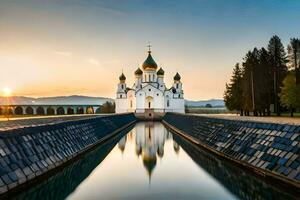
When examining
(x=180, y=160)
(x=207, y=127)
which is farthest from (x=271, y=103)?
(x=180, y=160)

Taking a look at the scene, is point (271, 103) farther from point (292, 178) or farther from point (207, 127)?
point (292, 178)

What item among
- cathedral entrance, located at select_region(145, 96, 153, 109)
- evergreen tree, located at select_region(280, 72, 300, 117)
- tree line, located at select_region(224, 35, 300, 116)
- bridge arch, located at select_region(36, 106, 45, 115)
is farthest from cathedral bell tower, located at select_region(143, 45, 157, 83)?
evergreen tree, located at select_region(280, 72, 300, 117)

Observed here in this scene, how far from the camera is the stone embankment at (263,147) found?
34.2ft

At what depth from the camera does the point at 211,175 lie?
43.3ft

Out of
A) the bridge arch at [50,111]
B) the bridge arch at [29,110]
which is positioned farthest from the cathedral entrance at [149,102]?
the bridge arch at [29,110]

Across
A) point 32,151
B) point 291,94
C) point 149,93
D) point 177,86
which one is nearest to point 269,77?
point 291,94

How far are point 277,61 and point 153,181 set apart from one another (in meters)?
54.1

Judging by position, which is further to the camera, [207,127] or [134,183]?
[207,127]

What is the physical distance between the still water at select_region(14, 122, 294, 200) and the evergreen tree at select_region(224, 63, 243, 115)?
47.8 metres

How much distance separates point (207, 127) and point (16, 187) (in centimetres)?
1486

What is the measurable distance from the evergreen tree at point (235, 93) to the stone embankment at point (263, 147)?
45.7 meters

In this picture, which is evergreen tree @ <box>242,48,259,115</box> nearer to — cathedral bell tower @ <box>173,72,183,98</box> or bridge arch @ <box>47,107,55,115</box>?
cathedral bell tower @ <box>173,72,183,98</box>

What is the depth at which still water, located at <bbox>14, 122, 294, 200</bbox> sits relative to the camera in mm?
10031

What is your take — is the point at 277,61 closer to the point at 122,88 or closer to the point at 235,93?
the point at 235,93
